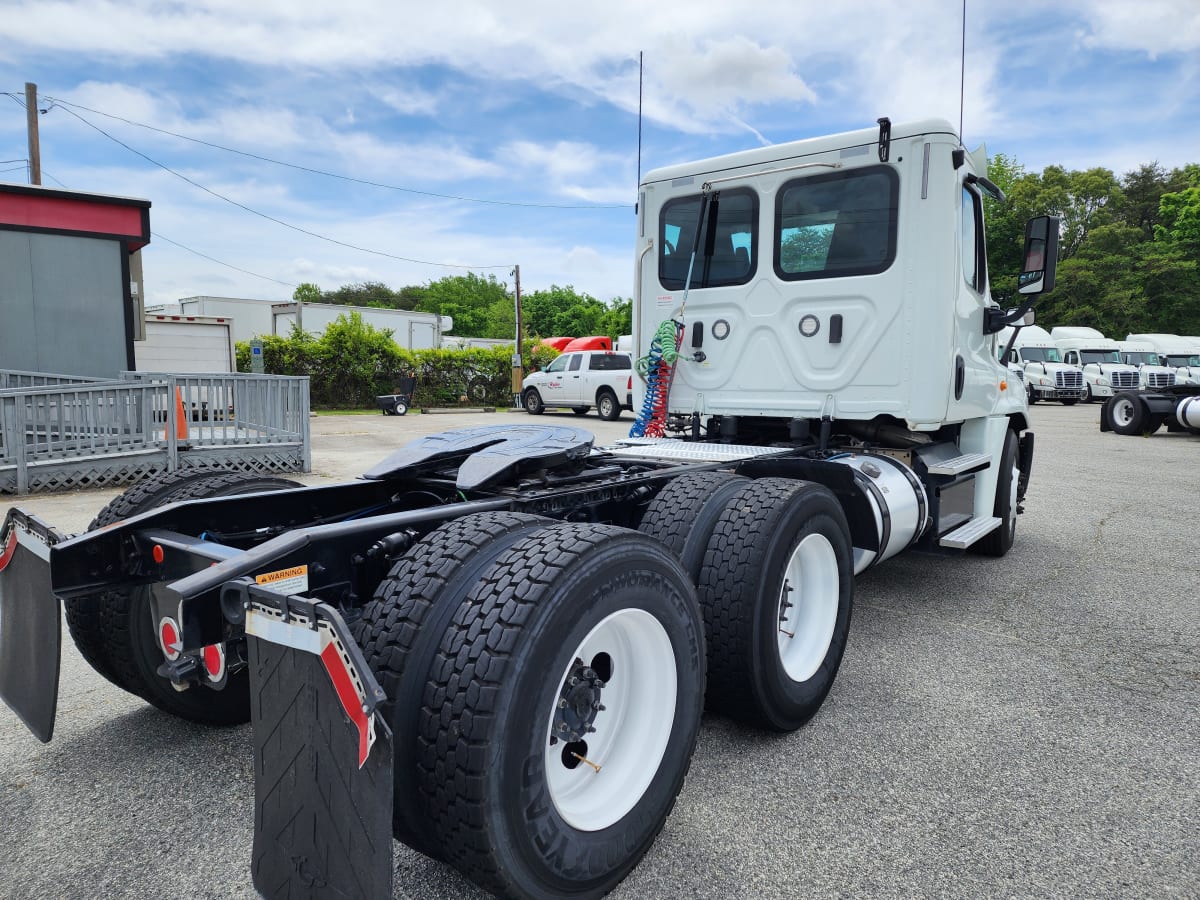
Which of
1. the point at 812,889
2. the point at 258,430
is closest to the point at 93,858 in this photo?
the point at 812,889

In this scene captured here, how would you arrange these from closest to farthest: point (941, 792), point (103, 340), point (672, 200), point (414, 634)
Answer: point (414, 634) < point (941, 792) < point (672, 200) < point (103, 340)

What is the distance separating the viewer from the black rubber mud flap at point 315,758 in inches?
59.7

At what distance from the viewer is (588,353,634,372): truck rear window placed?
20844mm

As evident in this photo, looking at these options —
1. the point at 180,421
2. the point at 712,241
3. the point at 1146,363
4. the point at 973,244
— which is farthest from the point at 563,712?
the point at 1146,363

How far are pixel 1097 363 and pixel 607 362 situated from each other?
19.1 m

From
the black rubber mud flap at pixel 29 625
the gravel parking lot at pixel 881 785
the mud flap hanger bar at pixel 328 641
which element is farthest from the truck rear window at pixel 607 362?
the mud flap hanger bar at pixel 328 641

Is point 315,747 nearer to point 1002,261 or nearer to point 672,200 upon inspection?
point 672,200

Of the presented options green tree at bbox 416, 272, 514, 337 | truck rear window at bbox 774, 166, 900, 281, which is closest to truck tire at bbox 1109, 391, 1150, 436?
truck rear window at bbox 774, 166, 900, 281

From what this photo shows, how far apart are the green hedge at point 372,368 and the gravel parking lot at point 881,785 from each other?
22.6m

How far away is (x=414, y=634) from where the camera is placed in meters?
1.83

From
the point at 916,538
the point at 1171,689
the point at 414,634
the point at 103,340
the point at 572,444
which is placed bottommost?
the point at 1171,689

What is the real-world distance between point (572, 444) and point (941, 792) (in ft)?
5.86

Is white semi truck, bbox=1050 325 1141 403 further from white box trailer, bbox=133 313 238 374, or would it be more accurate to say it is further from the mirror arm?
white box trailer, bbox=133 313 238 374

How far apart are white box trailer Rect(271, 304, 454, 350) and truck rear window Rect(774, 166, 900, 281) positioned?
1096 inches
